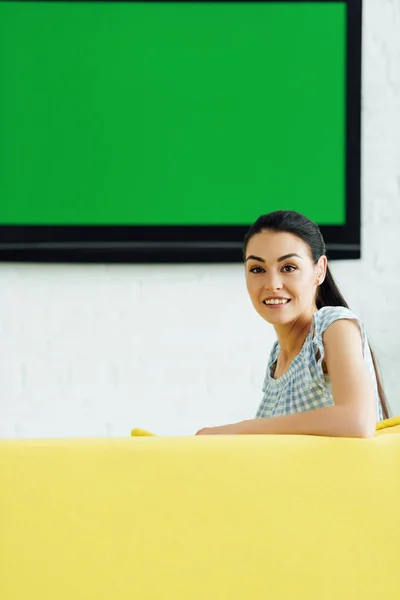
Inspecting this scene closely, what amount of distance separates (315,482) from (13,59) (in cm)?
221

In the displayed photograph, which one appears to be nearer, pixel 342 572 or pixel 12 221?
pixel 342 572

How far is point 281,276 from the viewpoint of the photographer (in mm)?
1532

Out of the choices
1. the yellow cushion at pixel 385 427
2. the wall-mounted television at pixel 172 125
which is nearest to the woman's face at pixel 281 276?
the yellow cushion at pixel 385 427

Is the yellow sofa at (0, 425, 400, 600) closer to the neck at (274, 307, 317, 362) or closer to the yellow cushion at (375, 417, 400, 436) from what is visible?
the yellow cushion at (375, 417, 400, 436)

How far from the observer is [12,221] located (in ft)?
8.96

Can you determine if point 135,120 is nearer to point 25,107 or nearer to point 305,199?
point 25,107

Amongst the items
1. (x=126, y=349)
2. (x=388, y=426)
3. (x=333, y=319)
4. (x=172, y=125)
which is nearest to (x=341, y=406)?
(x=388, y=426)

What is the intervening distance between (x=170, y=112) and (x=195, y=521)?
2037 mm

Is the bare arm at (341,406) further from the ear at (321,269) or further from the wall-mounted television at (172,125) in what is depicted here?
the wall-mounted television at (172,125)

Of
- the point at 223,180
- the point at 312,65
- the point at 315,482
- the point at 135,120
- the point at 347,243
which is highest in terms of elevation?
the point at 312,65

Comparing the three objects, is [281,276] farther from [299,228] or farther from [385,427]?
[385,427]

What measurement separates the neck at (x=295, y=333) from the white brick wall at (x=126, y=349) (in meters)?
1.13

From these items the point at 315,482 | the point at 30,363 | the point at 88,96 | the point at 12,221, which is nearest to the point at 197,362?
the point at 30,363

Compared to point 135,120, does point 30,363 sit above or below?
below
